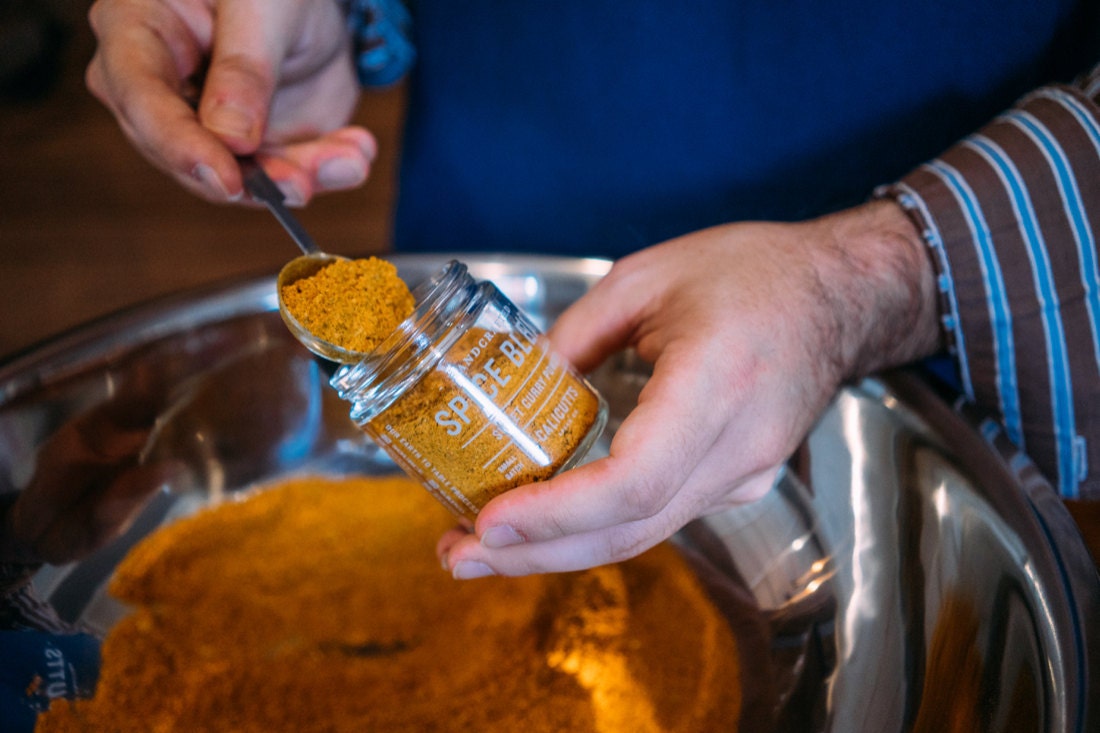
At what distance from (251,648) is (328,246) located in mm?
1036

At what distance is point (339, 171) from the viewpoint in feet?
1.77

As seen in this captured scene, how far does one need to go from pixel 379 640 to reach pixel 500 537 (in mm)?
175

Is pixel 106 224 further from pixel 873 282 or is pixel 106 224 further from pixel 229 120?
pixel 873 282

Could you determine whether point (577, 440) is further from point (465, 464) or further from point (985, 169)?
point (985, 169)

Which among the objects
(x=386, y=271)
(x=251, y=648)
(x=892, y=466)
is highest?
(x=386, y=271)

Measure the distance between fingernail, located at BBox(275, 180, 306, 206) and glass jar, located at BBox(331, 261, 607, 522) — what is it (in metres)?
0.17

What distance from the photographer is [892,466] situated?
509 mm

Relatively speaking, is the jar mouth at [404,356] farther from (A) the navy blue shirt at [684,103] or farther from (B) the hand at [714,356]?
(A) the navy blue shirt at [684,103]

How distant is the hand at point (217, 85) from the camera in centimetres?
45

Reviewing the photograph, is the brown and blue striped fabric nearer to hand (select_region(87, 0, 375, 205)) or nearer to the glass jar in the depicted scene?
the glass jar

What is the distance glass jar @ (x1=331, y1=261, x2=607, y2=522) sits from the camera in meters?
0.36

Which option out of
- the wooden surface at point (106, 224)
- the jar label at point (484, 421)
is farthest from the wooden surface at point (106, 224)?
the jar label at point (484, 421)

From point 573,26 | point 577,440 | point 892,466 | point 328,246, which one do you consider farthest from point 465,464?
point 328,246

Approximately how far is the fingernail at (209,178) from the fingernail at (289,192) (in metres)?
0.05
